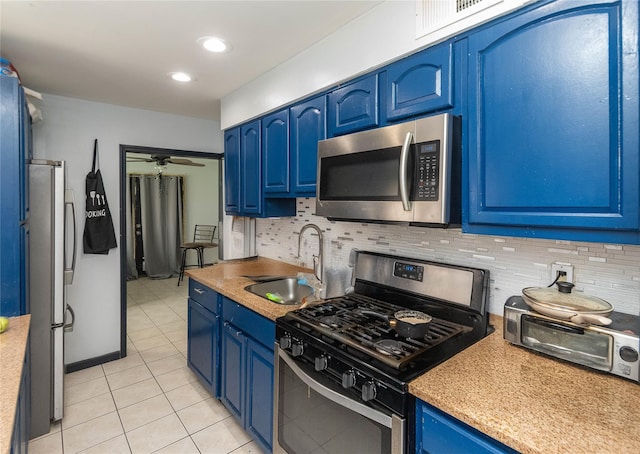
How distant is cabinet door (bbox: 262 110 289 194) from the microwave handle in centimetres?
97

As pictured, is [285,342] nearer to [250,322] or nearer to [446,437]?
[250,322]

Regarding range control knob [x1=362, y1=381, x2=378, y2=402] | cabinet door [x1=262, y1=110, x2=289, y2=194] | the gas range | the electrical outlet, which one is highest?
cabinet door [x1=262, y1=110, x2=289, y2=194]

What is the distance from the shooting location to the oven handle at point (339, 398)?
3.44 ft

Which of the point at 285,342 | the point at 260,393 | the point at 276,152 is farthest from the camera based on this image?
the point at 276,152

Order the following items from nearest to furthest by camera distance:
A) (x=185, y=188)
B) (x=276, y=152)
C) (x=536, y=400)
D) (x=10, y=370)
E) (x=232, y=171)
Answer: (x=536, y=400) < (x=10, y=370) < (x=276, y=152) < (x=232, y=171) < (x=185, y=188)

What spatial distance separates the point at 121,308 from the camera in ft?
9.73

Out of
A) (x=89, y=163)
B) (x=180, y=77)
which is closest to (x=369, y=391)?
(x=180, y=77)

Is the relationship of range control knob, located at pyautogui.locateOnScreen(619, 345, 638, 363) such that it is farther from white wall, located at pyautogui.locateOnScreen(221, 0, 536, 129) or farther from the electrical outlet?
white wall, located at pyautogui.locateOnScreen(221, 0, 536, 129)

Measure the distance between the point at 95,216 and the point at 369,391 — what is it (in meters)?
2.74

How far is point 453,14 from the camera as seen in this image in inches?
48.3

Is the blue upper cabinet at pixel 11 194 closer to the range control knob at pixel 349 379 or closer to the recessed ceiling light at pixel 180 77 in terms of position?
the recessed ceiling light at pixel 180 77

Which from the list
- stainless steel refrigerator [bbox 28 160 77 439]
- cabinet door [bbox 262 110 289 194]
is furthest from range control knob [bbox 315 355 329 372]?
stainless steel refrigerator [bbox 28 160 77 439]

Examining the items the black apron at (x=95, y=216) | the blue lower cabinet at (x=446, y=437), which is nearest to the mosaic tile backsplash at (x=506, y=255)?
the blue lower cabinet at (x=446, y=437)

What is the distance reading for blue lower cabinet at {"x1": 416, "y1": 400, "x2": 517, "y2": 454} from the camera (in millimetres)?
841
